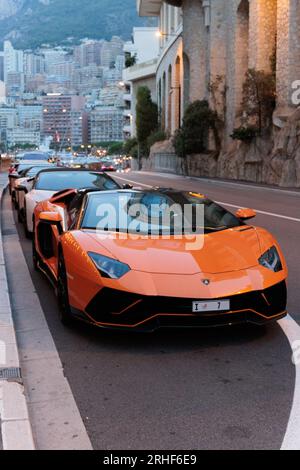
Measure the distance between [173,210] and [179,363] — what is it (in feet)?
7.49

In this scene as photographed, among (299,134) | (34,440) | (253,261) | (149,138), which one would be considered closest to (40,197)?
(253,261)

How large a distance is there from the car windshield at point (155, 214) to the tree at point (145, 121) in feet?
305

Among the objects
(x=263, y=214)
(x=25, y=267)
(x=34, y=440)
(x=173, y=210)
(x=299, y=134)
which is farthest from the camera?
(x=299, y=134)

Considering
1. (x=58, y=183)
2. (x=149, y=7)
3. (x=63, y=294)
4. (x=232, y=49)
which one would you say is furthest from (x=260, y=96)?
(x=149, y=7)

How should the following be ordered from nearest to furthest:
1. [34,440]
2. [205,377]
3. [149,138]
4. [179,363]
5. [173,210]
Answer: [34,440]
[205,377]
[179,363]
[173,210]
[149,138]

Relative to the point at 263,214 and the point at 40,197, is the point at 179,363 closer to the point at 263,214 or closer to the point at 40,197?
the point at 40,197

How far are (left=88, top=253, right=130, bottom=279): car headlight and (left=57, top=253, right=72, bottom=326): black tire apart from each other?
1.83 ft

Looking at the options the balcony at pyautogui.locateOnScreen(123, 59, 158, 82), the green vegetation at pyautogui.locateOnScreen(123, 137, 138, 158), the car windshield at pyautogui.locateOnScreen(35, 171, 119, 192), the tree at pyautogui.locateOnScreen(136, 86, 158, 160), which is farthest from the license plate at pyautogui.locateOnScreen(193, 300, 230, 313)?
the balcony at pyautogui.locateOnScreen(123, 59, 158, 82)

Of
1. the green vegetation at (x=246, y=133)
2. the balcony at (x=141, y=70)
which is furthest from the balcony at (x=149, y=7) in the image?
the green vegetation at (x=246, y=133)

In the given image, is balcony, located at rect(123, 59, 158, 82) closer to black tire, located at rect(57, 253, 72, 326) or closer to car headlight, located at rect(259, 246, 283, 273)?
black tire, located at rect(57, 253, 72, 326)

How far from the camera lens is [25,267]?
9.57 meters

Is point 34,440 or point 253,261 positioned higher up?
point 253,261

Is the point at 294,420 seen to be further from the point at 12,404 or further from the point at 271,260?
the point at 271,260

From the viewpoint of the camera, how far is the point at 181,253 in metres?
5.81
